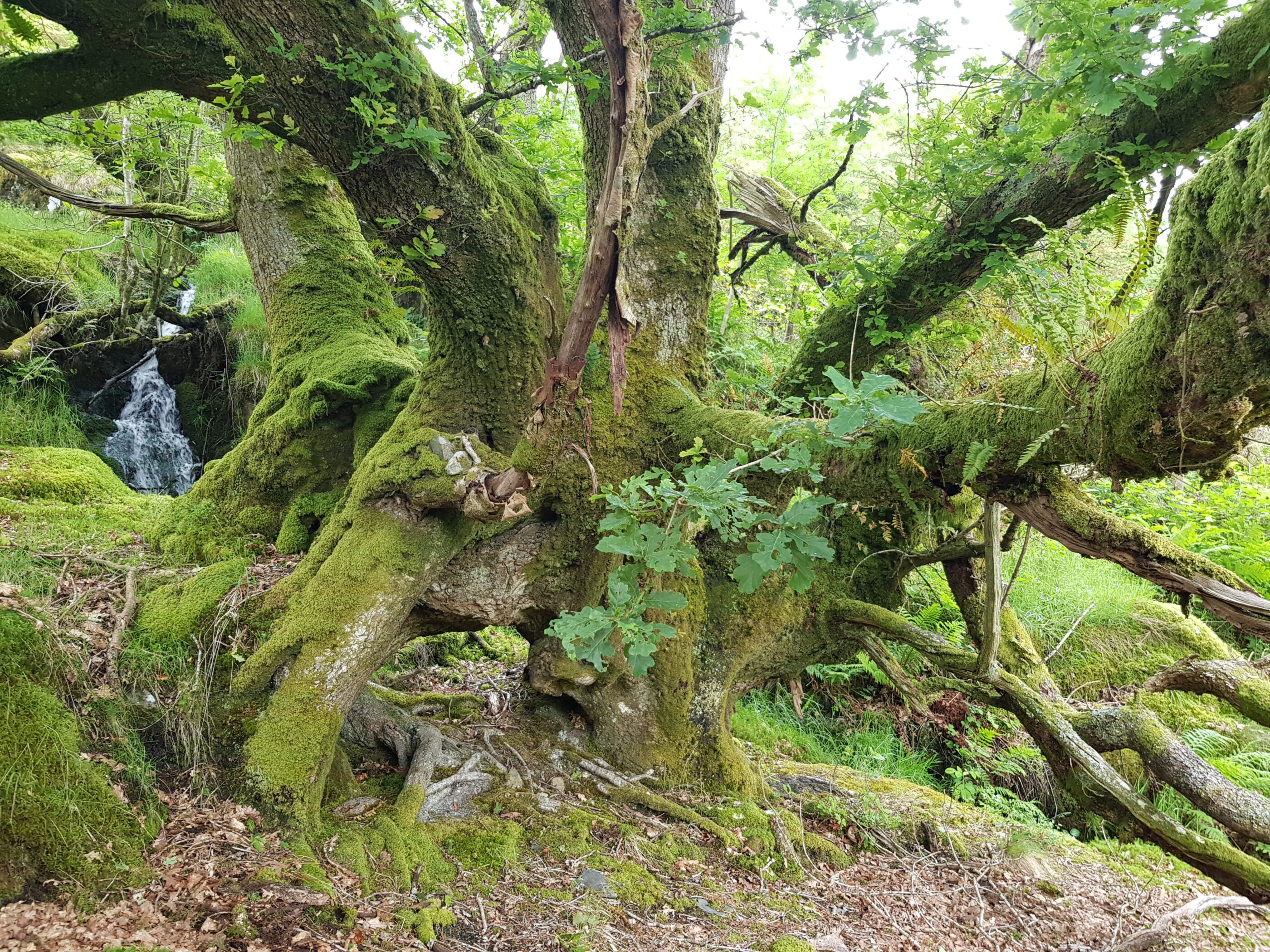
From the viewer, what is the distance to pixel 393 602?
10.4ft

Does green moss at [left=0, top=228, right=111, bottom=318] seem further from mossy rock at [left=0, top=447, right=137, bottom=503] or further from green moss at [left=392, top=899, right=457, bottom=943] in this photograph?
green moss at [left=392, top=899, right=457, bottom=943]

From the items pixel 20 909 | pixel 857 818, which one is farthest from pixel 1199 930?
pixel 20 909

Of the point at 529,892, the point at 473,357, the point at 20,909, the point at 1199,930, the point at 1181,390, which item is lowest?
the point at 1199,930

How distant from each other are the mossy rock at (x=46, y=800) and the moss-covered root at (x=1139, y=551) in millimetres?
3332

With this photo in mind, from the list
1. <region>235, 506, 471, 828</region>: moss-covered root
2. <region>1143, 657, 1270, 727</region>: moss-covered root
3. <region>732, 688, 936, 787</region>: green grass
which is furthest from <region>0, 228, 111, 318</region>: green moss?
<region>1143, 657, 1270, 727</region>: moss-covered root

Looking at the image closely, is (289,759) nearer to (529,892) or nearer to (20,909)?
(20,909)

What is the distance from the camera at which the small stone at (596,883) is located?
2.95m

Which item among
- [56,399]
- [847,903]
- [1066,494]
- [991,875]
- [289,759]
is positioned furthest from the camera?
[56,399]

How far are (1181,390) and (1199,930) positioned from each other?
3853mm

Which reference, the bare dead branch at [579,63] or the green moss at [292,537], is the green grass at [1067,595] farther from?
the green moss at [292,537]

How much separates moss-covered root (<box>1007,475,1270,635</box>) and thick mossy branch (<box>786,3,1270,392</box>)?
93 centimetres

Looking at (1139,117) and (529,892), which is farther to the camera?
(1139,117)

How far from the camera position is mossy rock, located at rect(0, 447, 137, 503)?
15.5 feet

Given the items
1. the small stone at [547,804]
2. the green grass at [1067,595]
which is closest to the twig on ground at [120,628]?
the small stone at [547,804]
